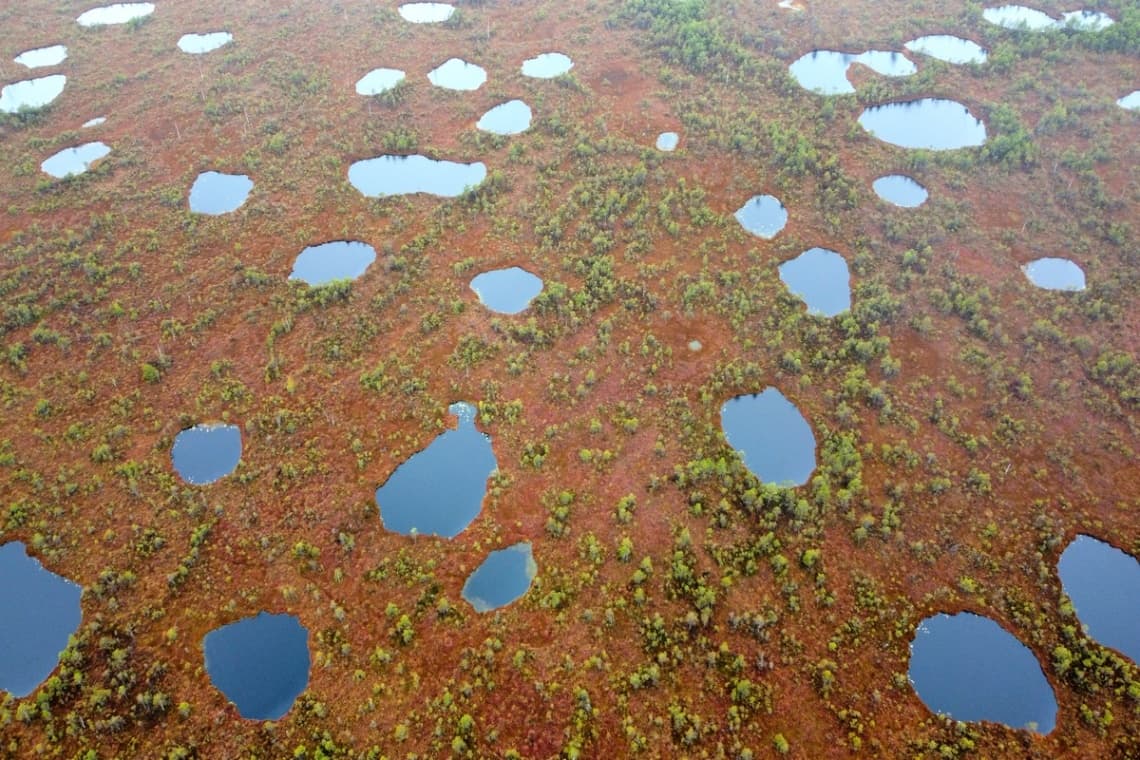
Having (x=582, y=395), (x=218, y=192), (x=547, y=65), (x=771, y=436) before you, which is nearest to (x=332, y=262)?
(x=218, y=192)

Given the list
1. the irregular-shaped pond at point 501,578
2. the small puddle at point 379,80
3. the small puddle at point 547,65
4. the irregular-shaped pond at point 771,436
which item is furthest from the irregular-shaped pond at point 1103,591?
the small puddle at point 379,80

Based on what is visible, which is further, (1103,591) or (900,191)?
(900,191)

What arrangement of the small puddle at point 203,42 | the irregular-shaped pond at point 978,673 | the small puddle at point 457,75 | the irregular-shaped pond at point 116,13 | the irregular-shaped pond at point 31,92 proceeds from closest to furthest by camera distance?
1. the irregular-shaped pond at point 978,673
2. the irregular-shaped pond at point 31,92
3. the small puddle at point 457,75
4. the small puddle at point 203,42
5. the irregular-shaped pond at point 116,13

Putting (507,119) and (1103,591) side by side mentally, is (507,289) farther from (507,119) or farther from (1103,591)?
(1103,591)

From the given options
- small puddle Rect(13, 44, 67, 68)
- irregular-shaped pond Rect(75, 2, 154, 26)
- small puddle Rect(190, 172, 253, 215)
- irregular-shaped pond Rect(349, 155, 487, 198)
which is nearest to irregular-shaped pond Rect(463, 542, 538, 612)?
irregular-shaped pond Rect(349, 155, 487, 198)

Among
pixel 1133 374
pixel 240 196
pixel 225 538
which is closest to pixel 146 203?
pixel 240 196

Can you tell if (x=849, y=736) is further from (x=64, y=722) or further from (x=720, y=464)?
(x=64, y=722)

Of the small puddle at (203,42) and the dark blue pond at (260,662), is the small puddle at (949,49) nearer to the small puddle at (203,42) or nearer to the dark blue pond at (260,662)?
the small puddle at (203,42)

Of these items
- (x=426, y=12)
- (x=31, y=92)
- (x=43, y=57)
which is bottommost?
(x=31, y=92)
